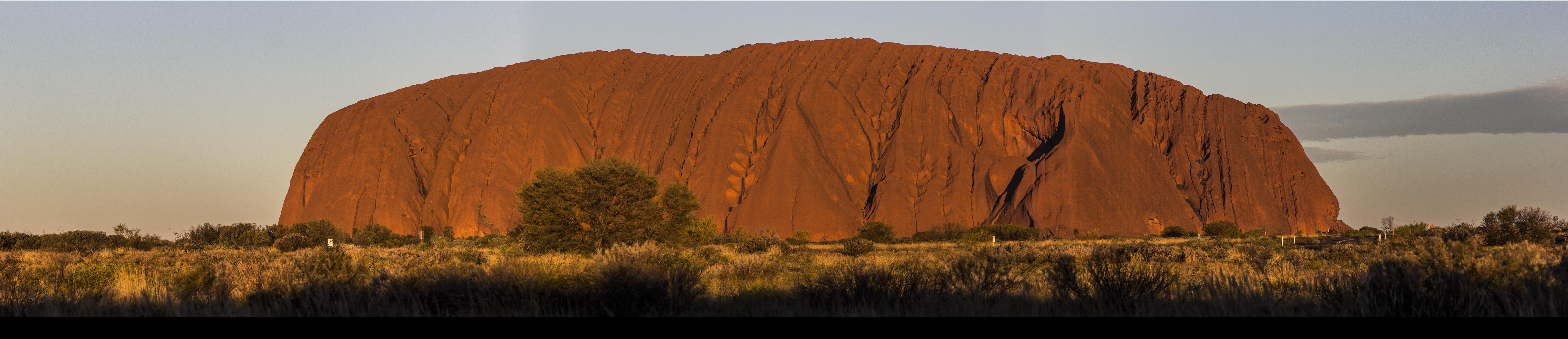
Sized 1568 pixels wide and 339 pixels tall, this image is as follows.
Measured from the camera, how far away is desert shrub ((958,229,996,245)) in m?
51.0

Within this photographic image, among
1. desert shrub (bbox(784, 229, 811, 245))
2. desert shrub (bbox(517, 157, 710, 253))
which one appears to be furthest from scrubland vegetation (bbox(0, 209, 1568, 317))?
desert shrub (bbox(784, 229, 811, 245))

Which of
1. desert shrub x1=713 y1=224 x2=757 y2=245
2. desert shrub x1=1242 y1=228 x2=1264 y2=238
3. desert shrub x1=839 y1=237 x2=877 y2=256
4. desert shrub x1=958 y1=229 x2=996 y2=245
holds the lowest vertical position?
desert shrub x1=1242 y1=228 x2=1264 y2=238

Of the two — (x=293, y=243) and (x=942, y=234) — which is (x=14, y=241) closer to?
(x=293, y=243)

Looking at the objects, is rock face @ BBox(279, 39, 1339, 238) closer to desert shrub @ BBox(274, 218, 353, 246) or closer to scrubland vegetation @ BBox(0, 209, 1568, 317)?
desert shrub @ BBox(274, 218, 353, 246)

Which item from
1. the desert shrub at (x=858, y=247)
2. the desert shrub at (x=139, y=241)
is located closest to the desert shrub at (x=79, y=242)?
the desert shrub at (x=139, y=241)

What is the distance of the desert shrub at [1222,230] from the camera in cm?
6199

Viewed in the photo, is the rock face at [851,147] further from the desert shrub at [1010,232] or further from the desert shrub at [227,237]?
the desert shrub at [227,237]

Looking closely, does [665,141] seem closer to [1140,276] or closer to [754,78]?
[754,78]

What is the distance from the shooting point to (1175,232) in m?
66.9

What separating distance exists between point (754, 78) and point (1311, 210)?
200 feet

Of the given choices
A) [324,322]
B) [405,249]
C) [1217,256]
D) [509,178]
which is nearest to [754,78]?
[509,178]

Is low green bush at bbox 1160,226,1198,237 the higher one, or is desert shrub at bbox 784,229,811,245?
desert shrub at bbox 784,229,811,245

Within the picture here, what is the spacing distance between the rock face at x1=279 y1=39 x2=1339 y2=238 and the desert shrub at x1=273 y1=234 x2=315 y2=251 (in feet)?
101

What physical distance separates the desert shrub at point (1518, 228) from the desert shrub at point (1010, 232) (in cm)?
2766
